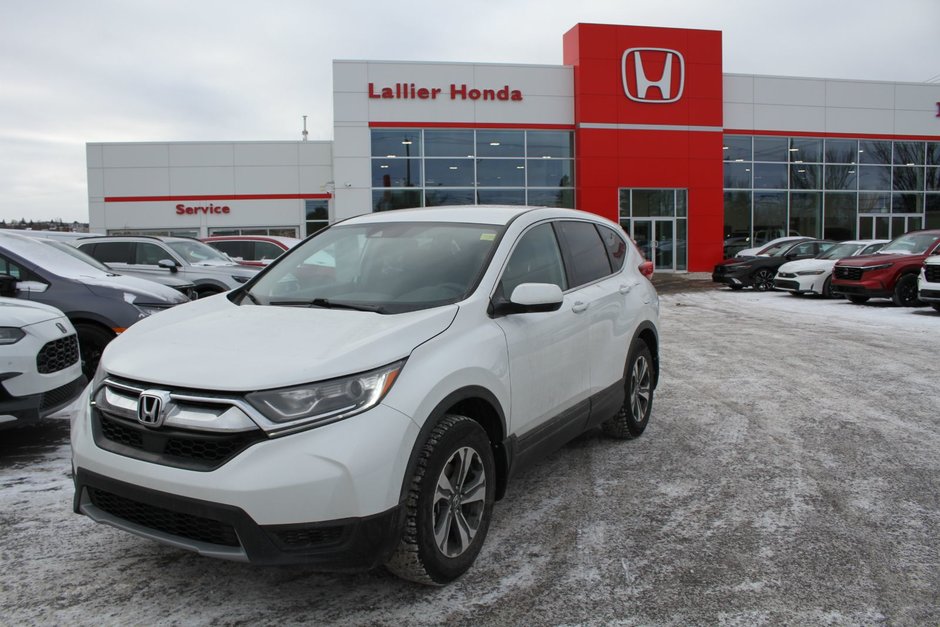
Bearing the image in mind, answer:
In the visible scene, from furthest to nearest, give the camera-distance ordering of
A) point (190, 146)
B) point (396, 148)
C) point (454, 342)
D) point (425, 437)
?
point (190, 146), point (396, 148), point (454, 342), point (425, 437)

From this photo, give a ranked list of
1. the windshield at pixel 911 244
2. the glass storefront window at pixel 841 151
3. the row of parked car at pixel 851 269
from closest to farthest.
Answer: the row of parked car at pixel 851 269
the windshield at pixel 911 244
the glass storefront window at pixel 841 151

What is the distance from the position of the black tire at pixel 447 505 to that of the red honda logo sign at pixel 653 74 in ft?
94.0

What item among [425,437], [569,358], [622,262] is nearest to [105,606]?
[425,437]

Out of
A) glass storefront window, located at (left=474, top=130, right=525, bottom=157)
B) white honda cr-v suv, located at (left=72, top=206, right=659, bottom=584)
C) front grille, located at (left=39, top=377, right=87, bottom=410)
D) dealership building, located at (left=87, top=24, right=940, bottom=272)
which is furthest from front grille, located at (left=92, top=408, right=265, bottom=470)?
glass storefront window, located at (left=474, top=130, right=525, bottom=157)

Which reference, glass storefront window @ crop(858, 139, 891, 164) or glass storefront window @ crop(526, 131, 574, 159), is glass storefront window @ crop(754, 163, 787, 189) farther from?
glass storefront window @ crop(526, 131, 574, 159)

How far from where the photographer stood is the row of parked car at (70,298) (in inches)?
191

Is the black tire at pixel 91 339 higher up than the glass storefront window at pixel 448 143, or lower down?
lower down

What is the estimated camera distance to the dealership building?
94.5 ft

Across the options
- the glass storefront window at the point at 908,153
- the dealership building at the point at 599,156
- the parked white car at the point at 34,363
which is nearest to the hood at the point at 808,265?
the dealership building at the point at 599,156

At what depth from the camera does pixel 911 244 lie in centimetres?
1594

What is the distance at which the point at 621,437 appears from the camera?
551 centimetres

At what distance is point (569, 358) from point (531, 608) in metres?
1.62

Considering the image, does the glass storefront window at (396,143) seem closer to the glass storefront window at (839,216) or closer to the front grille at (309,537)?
the glass storefront window at (839,216)

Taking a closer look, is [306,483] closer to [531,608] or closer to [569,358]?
[531,608]
